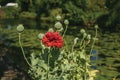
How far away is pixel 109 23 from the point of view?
36.2 meters

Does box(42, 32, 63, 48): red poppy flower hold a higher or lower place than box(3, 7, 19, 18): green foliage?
higher

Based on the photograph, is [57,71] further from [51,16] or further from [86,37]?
[51,16]

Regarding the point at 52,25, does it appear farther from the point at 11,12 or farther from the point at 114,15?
the point at 11,12

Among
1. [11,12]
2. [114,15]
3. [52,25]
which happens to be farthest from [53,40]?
[11,12]

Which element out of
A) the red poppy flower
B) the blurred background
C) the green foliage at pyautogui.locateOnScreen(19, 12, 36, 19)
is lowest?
the green foliage at pyautogui.locateOnScreen(19, 12, 36, 19)

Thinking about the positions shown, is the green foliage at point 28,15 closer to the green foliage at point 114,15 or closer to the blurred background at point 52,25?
the blurred background at point 52,25

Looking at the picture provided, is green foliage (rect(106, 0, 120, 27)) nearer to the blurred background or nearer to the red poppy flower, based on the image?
the blurred background

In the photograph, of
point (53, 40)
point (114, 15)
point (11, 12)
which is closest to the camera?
point (53, 40)

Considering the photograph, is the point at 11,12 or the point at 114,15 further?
the point at 11,12

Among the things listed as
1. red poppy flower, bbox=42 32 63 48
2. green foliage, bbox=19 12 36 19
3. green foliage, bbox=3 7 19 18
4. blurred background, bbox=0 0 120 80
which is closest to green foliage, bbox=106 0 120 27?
blurred background, bbox=0 0 120 80

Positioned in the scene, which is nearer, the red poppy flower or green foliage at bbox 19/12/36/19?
the red poppy flower

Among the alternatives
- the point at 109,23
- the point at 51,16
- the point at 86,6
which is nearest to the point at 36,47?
the point at 109,23

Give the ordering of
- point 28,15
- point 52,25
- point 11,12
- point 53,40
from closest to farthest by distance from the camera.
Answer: point 53,40 < point 52,25 < point 28,15 < point 11,12

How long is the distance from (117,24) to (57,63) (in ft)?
100
